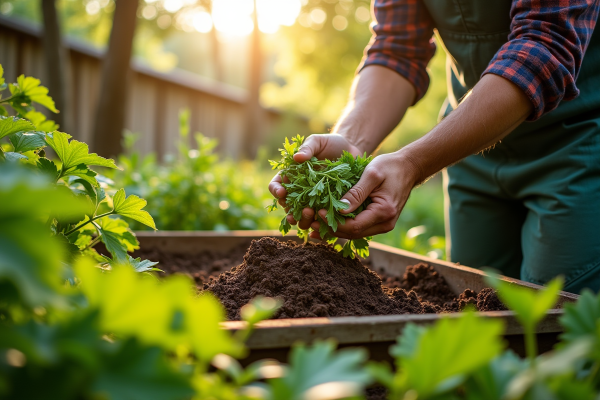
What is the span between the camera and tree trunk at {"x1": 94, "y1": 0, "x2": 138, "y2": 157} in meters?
4.91

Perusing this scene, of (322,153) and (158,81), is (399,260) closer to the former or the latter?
(322,153)

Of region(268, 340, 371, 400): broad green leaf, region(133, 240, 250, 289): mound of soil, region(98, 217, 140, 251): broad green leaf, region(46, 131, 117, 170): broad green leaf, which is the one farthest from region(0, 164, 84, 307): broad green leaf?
region(133, 240, 250, 289): mound of soil

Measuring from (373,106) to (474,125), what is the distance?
734 mm

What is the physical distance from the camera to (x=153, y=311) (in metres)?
0.51

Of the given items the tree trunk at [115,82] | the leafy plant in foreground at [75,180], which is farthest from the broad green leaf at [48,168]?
the tree trunk at [115,82]

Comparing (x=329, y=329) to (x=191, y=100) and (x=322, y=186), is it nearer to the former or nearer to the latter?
(x=322, y=186)

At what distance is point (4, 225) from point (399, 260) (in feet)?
6.37

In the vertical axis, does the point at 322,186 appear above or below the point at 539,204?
above

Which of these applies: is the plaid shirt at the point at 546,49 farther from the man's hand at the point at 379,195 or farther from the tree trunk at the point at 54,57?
the tree trunk at the point at 54,57

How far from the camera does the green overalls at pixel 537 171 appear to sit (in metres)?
2.01

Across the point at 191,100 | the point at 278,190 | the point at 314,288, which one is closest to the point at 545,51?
the point at 278,190

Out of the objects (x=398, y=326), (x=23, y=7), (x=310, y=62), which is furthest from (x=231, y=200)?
(x=23, y=7)

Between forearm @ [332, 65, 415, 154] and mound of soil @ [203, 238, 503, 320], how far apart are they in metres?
0.69

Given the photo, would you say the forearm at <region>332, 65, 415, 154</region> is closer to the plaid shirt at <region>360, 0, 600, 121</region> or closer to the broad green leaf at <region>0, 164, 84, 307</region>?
the plaid shirt at <region>360, 0, 600, 121</region>
